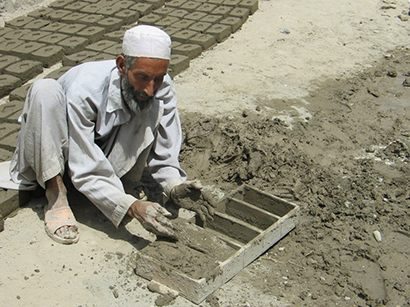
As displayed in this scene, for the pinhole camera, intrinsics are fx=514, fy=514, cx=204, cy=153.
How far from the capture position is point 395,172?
4.30 m

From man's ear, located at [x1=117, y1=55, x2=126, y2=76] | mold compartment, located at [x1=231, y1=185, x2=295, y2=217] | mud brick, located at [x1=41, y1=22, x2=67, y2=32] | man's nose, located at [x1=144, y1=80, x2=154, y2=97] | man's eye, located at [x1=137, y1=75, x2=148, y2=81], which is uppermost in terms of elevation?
man's ear, located at [x1=117, y1=55, x2=126, y2=76]

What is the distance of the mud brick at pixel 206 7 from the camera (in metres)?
7.43

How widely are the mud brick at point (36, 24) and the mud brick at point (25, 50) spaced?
63 cm

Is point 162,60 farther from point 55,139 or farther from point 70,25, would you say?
point 70,25

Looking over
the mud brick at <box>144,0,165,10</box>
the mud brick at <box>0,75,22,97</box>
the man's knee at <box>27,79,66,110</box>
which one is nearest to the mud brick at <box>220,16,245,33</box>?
the mud brick at <box>144,0,165,10</box>

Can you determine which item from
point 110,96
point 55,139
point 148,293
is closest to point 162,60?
point 110,96

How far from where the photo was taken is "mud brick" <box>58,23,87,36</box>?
6.63 m

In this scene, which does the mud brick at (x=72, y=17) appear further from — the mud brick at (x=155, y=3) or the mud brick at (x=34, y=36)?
the mud brick at (x=155, y=3)

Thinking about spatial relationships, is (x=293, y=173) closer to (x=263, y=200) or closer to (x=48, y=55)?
(x=263, y=200)

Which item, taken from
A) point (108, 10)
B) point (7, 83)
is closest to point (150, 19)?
point (108, 10)

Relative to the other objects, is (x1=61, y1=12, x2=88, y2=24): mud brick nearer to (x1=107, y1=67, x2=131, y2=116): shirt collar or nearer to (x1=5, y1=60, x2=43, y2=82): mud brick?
(x1=5, y1=60, x2=43, y2=82): mud brick

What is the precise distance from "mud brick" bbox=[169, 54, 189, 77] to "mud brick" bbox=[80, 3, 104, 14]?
6.24ft

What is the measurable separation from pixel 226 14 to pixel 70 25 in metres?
2.20

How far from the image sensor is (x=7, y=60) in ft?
19.3
